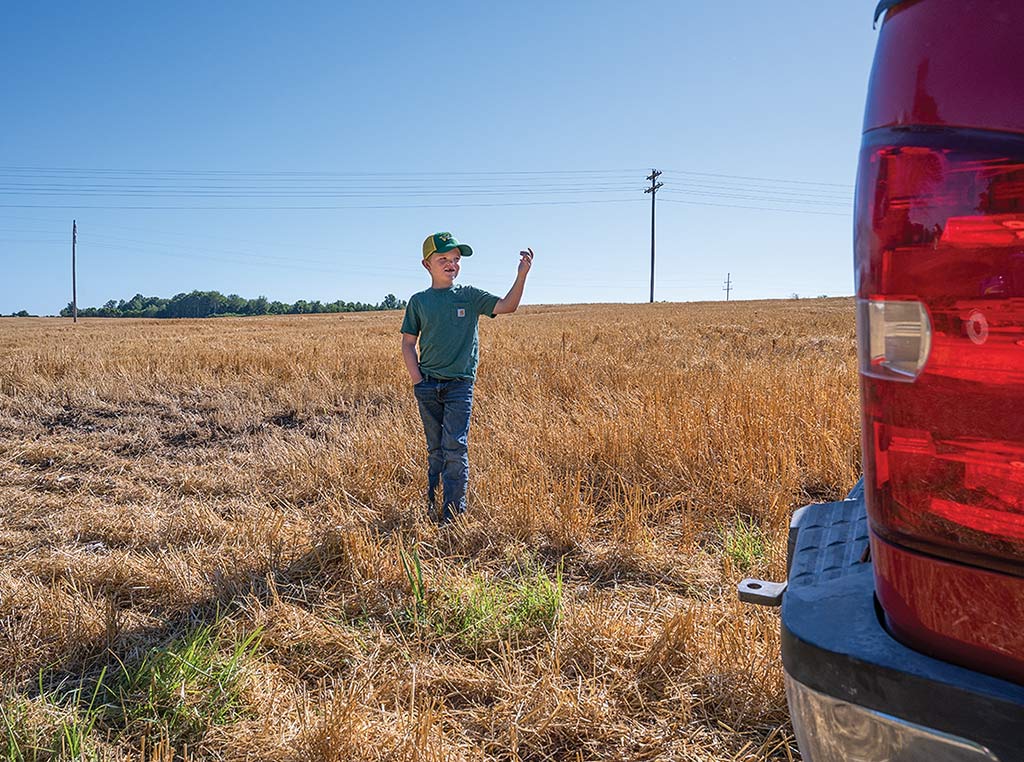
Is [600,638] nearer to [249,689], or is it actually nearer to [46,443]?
[249,689]

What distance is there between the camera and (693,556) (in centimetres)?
319

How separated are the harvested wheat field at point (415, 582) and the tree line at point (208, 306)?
91.0 meters

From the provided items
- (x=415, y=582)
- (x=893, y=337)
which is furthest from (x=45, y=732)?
(x=893, y=337)

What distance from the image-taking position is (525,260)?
3.73 m

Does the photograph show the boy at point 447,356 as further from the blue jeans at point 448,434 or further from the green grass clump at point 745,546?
the green grass clump at point 745,546

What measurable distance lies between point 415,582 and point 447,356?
4.78 feet

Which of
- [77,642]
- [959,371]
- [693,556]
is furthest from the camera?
[693,556]

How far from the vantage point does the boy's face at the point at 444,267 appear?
3.91 m

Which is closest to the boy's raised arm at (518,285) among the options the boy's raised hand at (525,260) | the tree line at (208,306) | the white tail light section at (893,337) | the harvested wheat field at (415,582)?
the boy's raised hand at (525,260)

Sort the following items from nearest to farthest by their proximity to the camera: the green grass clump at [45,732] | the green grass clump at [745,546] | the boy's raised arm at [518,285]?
1. the green grass clump at [45,732]
2. the green grass clump at [745,546]
3. the boy's raised arm at [518,285]

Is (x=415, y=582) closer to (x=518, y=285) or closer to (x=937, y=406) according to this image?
(x=518, y=285)

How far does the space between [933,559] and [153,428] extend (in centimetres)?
709

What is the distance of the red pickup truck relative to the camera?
80 cm

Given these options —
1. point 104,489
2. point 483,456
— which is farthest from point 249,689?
point 104,489
